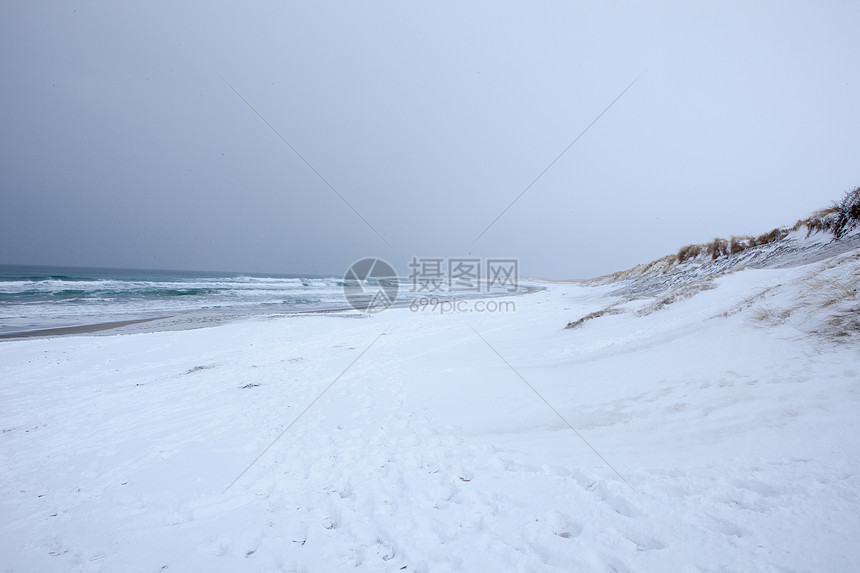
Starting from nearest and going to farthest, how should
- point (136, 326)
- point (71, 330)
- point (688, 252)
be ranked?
point (71, 330) < point (136, 326) < point (688, 252)

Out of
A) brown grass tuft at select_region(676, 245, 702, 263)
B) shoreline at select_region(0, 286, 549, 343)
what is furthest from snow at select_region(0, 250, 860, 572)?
brown grass tuft at select_region(676, 245, 702, 263)

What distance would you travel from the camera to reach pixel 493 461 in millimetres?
3248

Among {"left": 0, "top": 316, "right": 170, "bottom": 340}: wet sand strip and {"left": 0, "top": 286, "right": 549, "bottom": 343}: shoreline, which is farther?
{"left": 0, "top": 286, "right": 549, "bottom": 343}: shoreline

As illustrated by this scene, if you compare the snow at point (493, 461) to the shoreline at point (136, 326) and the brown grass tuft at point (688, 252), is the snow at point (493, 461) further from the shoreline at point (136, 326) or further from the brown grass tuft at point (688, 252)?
the brown grass tuft at point (688, 252)

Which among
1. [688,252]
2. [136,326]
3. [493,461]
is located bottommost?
[136,326]

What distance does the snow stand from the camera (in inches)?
81.7

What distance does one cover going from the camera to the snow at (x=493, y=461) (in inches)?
81.7

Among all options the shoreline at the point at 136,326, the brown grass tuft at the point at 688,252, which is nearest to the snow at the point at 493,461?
the shoreline at the point at 136,326

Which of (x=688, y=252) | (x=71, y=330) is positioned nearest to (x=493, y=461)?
(x=71, y=330)

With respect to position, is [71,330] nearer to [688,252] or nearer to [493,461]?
[493,461]

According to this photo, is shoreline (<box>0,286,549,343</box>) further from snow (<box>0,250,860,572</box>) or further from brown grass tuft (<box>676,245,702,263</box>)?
brown grass tuft (<box>676,245,702,263</box>)

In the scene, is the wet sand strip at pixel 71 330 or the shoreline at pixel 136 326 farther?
the shoreline at pixel 136 326

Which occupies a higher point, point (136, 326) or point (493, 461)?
point (493, 461)

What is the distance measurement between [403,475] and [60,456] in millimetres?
4284
